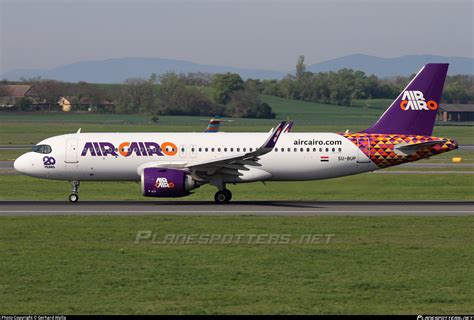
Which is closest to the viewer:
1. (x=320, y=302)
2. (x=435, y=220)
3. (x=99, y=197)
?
(x=320, y=302)

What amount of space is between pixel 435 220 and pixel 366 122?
8906 centimetres

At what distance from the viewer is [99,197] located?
43.8m

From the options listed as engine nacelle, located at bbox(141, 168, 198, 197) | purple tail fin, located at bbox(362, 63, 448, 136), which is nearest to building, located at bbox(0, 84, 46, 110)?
engine nacelle, located at bbox(141, 168, 198, 197)

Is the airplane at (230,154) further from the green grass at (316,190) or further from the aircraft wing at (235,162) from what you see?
the green grass at (316,190)

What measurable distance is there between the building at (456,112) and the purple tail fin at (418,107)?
103m

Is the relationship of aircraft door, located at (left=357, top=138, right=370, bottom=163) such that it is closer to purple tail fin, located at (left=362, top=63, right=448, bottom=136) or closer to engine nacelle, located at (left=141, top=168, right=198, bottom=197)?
purple tail fin, located at (left=362, top=63, right=448, bottom=136)

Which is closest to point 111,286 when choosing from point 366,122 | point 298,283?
point 298,283

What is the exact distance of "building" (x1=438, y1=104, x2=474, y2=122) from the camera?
142 meters

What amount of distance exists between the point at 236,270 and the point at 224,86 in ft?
366

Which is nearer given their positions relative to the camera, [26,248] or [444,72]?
[26,248]

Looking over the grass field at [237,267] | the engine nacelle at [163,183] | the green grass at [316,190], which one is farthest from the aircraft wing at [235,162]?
the grass field at [237,267]

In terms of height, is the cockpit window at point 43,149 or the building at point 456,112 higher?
the cockpit window at point 43,149

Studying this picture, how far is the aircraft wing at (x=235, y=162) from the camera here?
37.8 meters

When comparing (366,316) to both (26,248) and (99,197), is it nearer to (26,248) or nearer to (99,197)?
(26,248)
